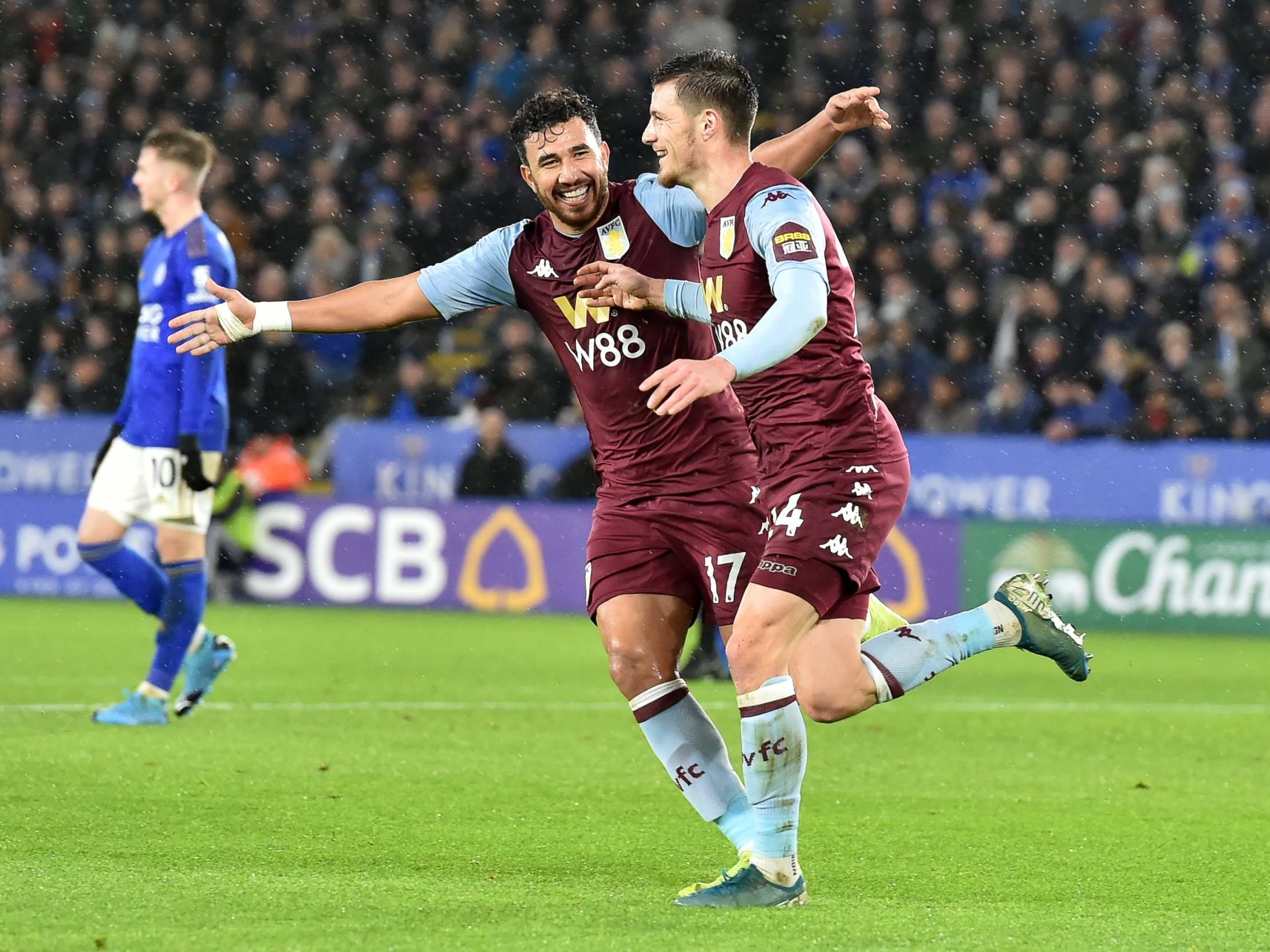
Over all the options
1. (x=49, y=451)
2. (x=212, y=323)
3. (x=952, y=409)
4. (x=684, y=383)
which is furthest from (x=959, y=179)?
(x=684, y=383)

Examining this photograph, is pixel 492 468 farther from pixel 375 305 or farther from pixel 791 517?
pixel 791 517

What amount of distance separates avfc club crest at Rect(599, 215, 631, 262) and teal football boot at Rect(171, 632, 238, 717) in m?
3.73

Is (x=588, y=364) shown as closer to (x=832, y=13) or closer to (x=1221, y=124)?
(x=1221, y=124)

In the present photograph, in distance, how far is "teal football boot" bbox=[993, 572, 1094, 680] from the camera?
5.37m

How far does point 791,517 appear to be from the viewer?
187 inches

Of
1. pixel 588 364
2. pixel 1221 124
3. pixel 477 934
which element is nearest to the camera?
pixel 477 934

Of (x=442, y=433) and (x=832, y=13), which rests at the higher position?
(x=832, y=13)

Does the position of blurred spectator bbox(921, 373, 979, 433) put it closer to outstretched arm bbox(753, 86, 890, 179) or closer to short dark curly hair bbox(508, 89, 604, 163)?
outstretched arm bbox(753, 86, 890, 179)

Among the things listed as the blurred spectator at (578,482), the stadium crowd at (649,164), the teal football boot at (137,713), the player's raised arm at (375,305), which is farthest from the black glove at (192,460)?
the stadium crowd at (649,164)

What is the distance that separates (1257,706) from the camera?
965 cm

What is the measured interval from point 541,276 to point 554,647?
23.1ft

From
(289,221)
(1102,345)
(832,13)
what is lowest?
(1102,345)

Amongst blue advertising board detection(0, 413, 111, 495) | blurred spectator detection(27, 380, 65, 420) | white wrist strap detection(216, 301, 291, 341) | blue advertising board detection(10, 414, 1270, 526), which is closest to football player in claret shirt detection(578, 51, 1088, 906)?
white wrist strap detection(216, 301, 291, 341)

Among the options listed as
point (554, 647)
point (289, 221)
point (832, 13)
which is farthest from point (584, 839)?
point (832, 13)
